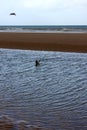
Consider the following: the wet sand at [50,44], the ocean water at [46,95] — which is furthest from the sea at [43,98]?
the wet sand at [50,44]

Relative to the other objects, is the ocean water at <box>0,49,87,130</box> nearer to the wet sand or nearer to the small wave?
the small wave

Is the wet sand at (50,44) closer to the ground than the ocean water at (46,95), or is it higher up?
higher up

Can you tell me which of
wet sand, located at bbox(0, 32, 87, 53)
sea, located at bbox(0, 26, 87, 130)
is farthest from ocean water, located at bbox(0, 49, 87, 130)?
wet sand, located at bbox(0, 32, 87, 53)

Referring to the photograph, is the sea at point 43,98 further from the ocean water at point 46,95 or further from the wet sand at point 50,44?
the wet sand at point 50,44

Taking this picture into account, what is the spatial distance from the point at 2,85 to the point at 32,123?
16.0 ft

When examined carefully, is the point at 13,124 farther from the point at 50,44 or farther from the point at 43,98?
the point at 50,44

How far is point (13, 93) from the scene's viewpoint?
11.3 metres

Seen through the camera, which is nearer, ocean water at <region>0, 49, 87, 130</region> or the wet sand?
ocean water at <region>0, 49, 87, 130</region>

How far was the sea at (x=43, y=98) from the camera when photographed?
801 cm

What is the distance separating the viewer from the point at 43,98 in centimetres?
1066

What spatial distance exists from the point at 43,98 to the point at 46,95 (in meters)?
0.41

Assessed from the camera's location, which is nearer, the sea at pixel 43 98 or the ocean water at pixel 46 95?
the sea at pixel 43 98

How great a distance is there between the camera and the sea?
8008 mm

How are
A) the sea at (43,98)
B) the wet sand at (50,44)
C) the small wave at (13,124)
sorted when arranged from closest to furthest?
the small wave at (13,124) → the sea at (43,98) → the wet sand at (50,44)
